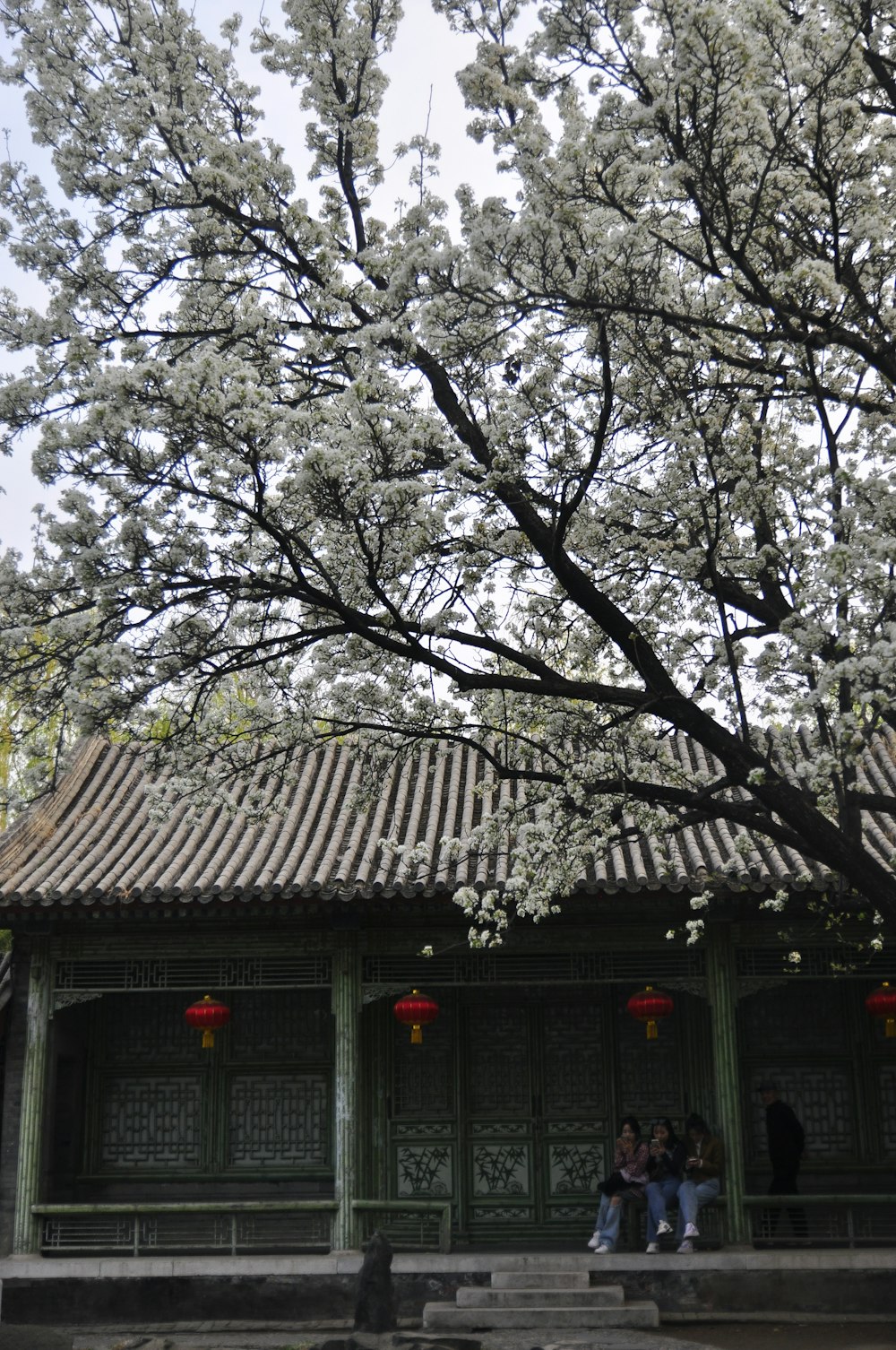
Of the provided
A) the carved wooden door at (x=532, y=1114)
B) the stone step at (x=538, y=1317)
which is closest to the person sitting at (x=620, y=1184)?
Answer: the stone step at (x=538, y=1317)

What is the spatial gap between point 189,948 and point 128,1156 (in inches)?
94.0

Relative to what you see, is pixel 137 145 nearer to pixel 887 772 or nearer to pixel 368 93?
pixel 368 93

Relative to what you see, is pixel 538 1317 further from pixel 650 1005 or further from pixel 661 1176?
pixel 650 1005

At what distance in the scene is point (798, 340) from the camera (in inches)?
318

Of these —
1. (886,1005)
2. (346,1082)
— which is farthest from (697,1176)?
(346,1082)

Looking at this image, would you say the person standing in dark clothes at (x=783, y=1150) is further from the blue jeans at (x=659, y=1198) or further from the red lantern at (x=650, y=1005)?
the red lantern at (x=650, y=1005)

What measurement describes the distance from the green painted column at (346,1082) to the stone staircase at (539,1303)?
45.0 inches

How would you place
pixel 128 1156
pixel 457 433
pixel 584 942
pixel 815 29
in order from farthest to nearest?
1. pixel 128 1156
2. pixel 584 942
3. pixel 457 433
4. pixel 815 29

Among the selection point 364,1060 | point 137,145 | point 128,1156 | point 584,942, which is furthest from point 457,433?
point 128,1156

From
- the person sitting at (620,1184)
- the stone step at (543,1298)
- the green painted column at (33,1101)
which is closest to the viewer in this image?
the stone step at (543,1298)

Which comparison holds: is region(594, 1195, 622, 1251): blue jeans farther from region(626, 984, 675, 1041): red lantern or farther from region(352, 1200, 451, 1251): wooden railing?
region(626, 984, 675, 1041): red lantern

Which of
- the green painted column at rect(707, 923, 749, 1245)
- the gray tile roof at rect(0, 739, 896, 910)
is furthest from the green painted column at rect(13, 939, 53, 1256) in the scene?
the green painted column at rect(707, 923, 749, 1245)

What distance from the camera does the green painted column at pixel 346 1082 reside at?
13.0m

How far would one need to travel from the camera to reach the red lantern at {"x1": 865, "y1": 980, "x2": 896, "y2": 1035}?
13.0 meters
